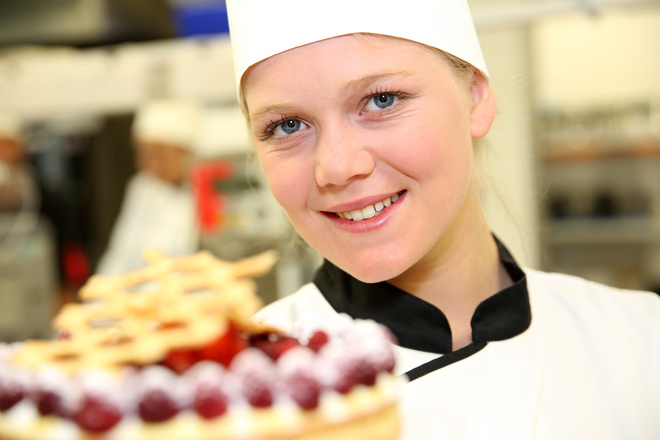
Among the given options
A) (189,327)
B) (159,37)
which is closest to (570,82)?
(159,37)

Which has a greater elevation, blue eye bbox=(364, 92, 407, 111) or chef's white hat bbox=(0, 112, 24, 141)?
blue eye bbox=(364, 92, 407, 111)

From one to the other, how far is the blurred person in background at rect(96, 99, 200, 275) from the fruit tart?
103 inches

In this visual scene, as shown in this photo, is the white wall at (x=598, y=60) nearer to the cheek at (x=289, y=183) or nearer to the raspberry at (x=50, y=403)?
the cheek at (x=289, y=183)

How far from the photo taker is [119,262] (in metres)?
3.25

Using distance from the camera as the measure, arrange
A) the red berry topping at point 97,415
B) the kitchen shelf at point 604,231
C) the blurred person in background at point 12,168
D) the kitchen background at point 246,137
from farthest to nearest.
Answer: the kitchen shelf at point 604,231 → the blurred person in background at point 12,168 → the kitchen background at point 246,137 → the red berry topping at point 97,415

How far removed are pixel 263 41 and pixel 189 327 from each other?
44 cm

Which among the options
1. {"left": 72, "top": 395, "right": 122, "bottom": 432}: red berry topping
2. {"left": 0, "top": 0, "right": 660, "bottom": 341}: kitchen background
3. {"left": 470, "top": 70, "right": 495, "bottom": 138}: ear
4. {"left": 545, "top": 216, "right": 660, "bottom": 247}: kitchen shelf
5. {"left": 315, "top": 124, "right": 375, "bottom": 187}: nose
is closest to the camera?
{"left": 72, "top": 395, "right": 122, "bottom": 432}: red berry topping

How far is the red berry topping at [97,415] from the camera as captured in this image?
0.38 m

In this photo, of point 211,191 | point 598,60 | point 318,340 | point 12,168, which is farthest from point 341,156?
point 598,60

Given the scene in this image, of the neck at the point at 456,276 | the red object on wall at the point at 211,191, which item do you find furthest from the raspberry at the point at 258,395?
the red object on wall at the point at 211,191

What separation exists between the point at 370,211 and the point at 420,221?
0.06 metres

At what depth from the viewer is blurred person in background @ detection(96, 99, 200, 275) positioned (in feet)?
10.5

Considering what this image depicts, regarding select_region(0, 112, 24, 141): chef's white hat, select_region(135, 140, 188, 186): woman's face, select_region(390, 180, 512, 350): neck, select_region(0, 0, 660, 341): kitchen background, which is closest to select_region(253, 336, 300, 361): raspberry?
select_region(390, 180, 512, 350): neck

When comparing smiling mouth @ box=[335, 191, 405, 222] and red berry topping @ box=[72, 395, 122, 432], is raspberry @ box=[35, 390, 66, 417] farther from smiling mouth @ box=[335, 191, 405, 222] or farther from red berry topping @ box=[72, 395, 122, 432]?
smiling mouth @ box=[335, 191, 405, 222]
